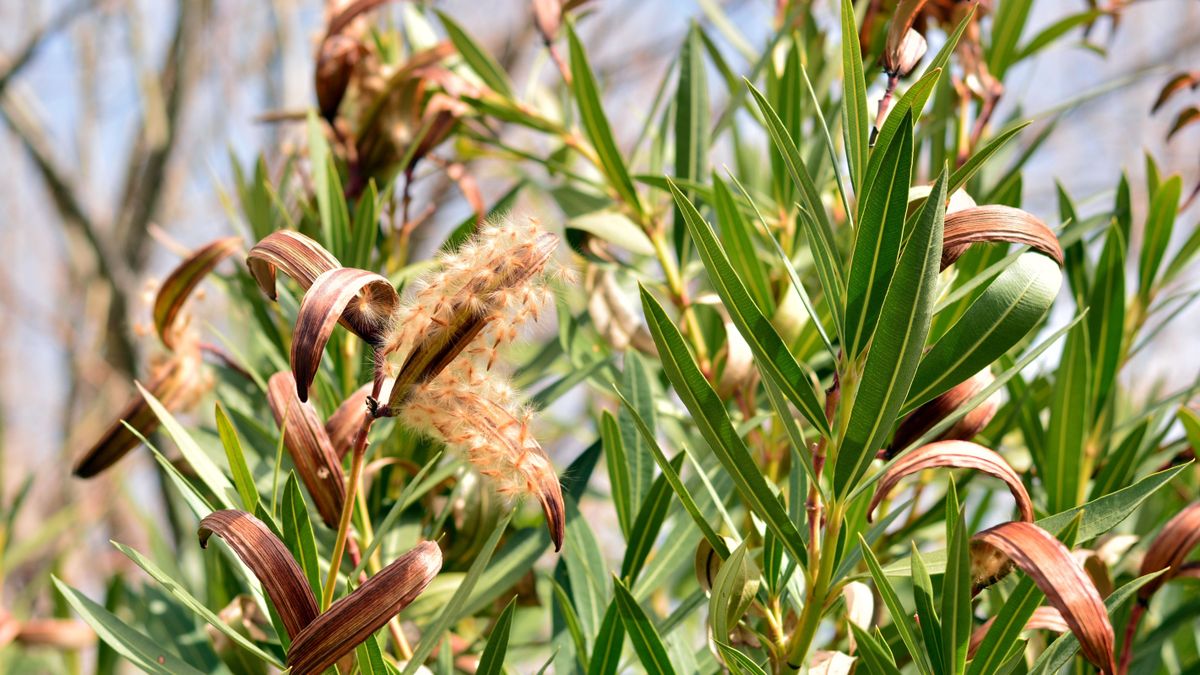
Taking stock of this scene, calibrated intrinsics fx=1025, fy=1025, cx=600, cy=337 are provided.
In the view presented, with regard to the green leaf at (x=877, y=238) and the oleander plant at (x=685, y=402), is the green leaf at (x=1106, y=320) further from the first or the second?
the green leaf at (x=877, y=238)

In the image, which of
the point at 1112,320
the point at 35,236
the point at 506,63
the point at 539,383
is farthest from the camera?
the point at 35,236

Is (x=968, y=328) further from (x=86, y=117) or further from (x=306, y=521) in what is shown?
(x=86, y=117)

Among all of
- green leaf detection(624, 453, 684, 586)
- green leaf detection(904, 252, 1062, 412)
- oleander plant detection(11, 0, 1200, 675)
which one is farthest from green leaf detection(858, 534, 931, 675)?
green leaf detection(624, 453, 684, 586)

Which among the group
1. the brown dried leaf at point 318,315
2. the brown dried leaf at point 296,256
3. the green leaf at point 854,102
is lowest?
the brown dried leaf at point 318,315

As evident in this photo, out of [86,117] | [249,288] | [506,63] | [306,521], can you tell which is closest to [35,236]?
[86,117]

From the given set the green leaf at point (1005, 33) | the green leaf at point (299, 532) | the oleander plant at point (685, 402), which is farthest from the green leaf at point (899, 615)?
the green leaf at point (1005, 33)

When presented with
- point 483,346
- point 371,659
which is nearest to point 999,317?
point 483,346

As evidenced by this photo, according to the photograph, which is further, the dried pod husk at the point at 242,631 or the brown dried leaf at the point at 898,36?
the dried pod husk at the point at 242,631
